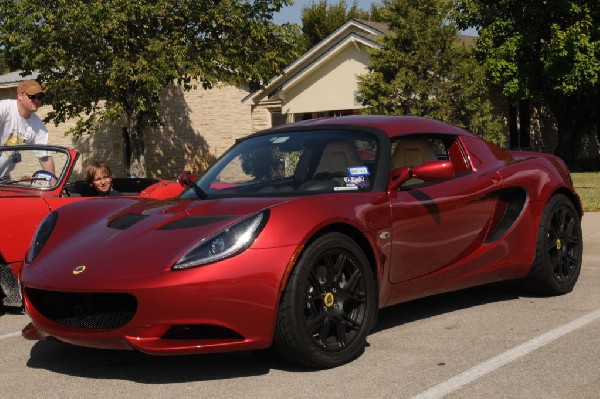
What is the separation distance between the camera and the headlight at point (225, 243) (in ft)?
15.0

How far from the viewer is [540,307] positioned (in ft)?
21.6

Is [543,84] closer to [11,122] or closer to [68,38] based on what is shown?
[68,38]

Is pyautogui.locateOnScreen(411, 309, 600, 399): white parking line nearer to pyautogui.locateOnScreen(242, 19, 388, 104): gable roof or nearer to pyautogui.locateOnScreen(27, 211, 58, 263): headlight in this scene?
pyautogui.locateOnScreen(27, 211, 58, 263): headlight

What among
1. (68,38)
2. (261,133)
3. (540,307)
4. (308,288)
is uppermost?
(68,38)

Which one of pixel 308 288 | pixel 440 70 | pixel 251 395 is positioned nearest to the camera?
pixel 251 395

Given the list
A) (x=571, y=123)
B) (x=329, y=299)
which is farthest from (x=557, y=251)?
(x=571, y=123)

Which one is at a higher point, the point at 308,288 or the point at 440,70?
the point at 440,70

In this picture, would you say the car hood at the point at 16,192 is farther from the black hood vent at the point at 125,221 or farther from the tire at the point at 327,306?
the tire at the point at 327,306

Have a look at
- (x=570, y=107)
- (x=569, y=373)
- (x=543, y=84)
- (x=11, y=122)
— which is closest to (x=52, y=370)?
(x=569, y=373)

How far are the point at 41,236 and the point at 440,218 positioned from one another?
2505mm

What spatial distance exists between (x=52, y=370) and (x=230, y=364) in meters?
1.01

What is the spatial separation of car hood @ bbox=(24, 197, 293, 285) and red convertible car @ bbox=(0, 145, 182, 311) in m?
1.24

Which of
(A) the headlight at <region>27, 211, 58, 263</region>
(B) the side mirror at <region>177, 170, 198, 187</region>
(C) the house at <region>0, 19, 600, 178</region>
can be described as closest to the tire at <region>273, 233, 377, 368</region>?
(B) the side mirror at <region>177, 170, 198, 187</region>

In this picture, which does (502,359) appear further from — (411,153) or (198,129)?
(198,129)
